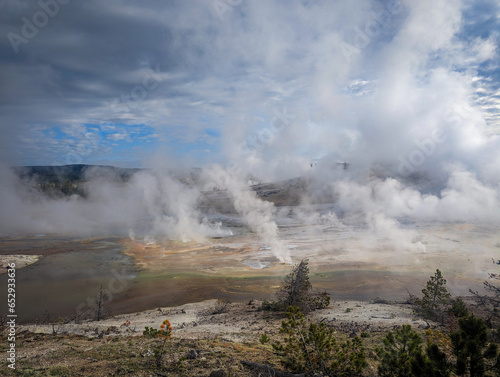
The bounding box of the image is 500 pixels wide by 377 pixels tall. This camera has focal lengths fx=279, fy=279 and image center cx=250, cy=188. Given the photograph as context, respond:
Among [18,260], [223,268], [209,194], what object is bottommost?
[223,268]

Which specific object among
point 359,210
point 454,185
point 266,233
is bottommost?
point 266,233

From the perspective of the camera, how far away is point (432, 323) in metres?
12.4

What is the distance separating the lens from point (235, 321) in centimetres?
1407

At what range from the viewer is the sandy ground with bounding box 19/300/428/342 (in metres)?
12.2

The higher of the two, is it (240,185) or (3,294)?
(240,185)

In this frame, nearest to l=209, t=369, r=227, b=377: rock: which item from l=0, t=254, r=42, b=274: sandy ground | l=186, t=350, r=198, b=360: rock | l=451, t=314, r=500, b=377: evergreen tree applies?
l=186, t=350, r=198, b=360: rock

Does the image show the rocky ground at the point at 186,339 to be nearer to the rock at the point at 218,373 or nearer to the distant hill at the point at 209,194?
the rock at the point at 218,373

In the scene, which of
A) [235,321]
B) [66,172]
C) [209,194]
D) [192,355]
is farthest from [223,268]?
[66,172]

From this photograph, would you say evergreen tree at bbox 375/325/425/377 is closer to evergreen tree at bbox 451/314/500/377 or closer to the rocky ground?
evergreen tree at bbox 451/314/500/377

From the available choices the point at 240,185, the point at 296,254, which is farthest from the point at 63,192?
the point at 296,254

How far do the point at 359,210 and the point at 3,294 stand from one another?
45650 millimetres

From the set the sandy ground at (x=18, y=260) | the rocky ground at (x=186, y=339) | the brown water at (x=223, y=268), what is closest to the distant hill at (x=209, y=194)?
the brown water at (x=223, y=268)

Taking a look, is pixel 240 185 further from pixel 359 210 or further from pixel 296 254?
pixel 296 254

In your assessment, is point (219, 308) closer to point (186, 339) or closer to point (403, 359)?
point (186, 339)
